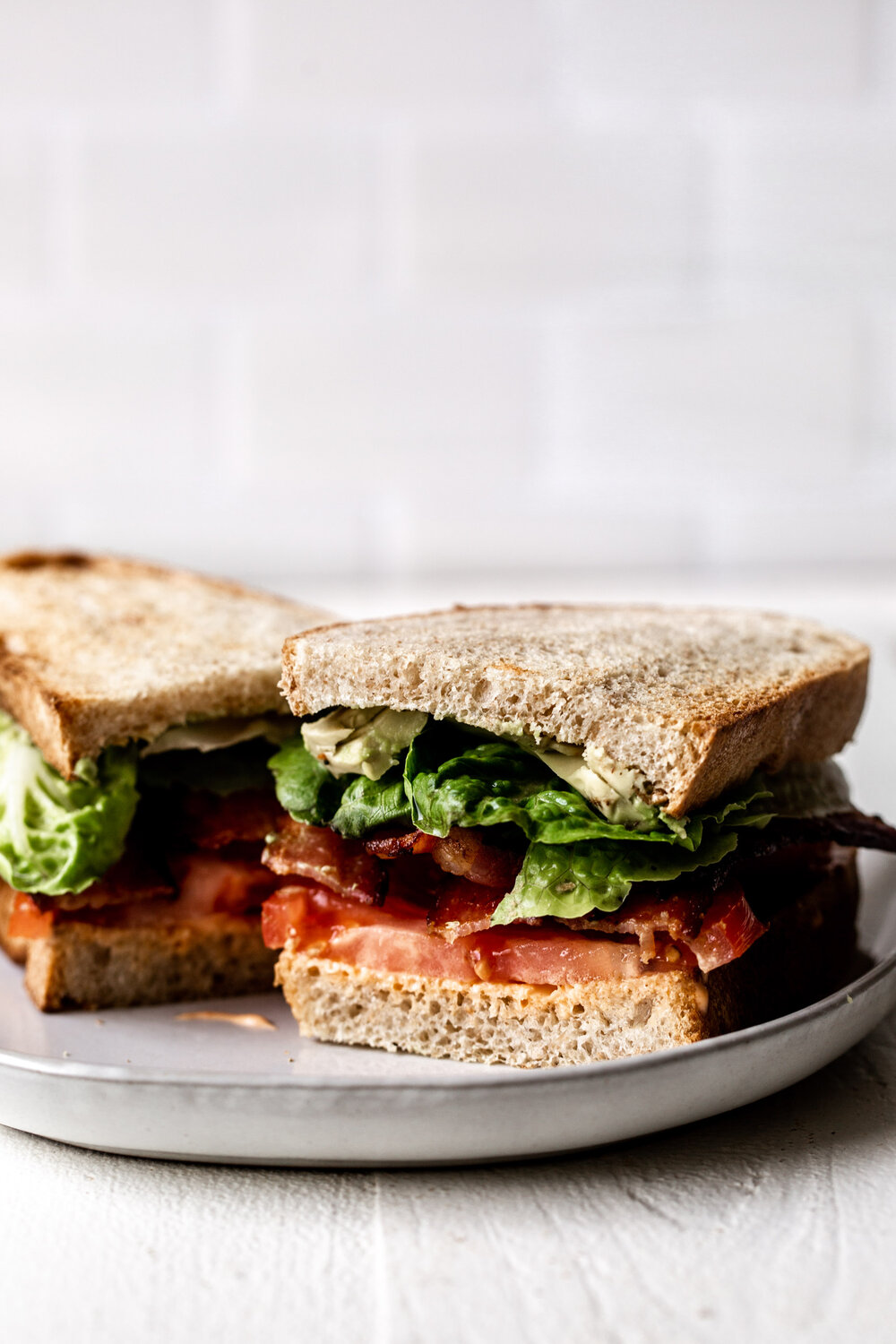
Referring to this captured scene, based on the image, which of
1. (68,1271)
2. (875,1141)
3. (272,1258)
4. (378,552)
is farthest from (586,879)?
(378,552)

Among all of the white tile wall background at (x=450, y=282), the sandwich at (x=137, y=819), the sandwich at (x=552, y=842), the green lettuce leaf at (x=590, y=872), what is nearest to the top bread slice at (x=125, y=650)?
the sandwich at (x=137, y=819)

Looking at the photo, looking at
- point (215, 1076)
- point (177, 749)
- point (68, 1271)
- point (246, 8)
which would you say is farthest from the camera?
point (246, 8)

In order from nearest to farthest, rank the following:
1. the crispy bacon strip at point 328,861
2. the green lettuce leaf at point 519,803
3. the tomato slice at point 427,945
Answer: the green lettuce leaf at point 519,803
the tomato slice at point 427,945
the crispy bacon strip at point 328,861

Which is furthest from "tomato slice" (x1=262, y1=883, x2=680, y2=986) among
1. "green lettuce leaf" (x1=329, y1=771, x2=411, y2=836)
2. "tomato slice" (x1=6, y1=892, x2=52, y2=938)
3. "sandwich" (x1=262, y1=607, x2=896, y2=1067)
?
"tomato slice" (x1=6, y1=892, x2=52, y2=938)

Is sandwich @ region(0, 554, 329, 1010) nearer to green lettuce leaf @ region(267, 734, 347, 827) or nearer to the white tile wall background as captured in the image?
green lettuce leaf @ region(267, 734, 347, 827)

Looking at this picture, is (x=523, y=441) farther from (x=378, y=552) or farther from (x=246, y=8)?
(x=246, y=8)

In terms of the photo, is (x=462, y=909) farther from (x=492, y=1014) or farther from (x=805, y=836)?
(x=805, y=836)

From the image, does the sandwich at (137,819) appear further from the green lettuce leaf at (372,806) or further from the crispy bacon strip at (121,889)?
the green lettuce leaf at (372,806)
